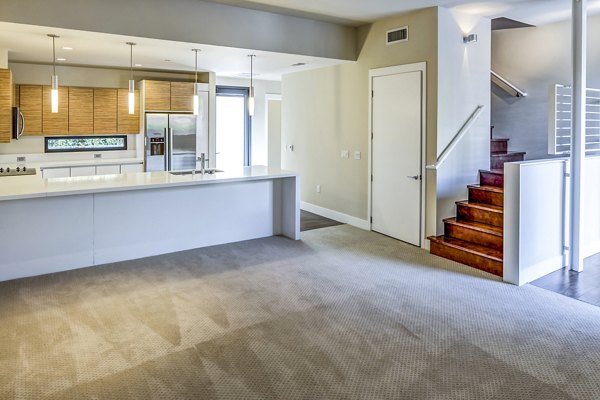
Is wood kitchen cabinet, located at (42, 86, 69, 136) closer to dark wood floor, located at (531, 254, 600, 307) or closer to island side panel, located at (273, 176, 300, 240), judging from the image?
island side panel, located at (273, 176, 300, 240)

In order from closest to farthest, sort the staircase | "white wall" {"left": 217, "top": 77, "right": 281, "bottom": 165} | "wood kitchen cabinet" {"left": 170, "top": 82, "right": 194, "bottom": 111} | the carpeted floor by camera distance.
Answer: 1. the carpeted floor
2. the staircase
3. "wood kitchen cabinet" {"left": 170, "top": 82, "right": 194, "bottom": 111}
4. "white wall" {"left": 217, "top": 77, "right": 281, "bottom": 165}

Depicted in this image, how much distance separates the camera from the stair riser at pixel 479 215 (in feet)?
17.0

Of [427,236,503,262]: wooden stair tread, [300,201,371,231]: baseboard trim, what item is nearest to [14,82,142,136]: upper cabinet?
[300,201,371,231]: baseboard trim

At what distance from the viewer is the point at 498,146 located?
6.71 metres

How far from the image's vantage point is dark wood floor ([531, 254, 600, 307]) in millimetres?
4078

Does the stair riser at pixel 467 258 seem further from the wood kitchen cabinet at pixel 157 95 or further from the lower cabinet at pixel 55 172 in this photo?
the lower cabinet at pixel 55 172

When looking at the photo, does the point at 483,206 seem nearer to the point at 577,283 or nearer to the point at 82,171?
the point at 577,283

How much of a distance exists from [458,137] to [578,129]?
4.32 feet

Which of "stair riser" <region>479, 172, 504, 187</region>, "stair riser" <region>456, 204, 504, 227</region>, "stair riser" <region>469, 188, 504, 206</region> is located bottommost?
"stair riser" <region>456, 204, 504, 227</region>

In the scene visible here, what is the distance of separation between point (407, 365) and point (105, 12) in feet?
14.6

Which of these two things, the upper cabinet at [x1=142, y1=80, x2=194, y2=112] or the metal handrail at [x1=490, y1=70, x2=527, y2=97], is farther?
the upper cabinet at [x1=142, y1=80, x2=194, y2=112]

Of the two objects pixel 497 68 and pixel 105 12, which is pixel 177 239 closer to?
pixel 105 12

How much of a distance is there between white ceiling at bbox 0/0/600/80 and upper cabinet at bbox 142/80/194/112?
680 mm

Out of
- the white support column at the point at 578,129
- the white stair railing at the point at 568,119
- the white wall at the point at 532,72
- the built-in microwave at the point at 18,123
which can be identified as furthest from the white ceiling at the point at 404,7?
the built-in microwave at the point at 18,123
